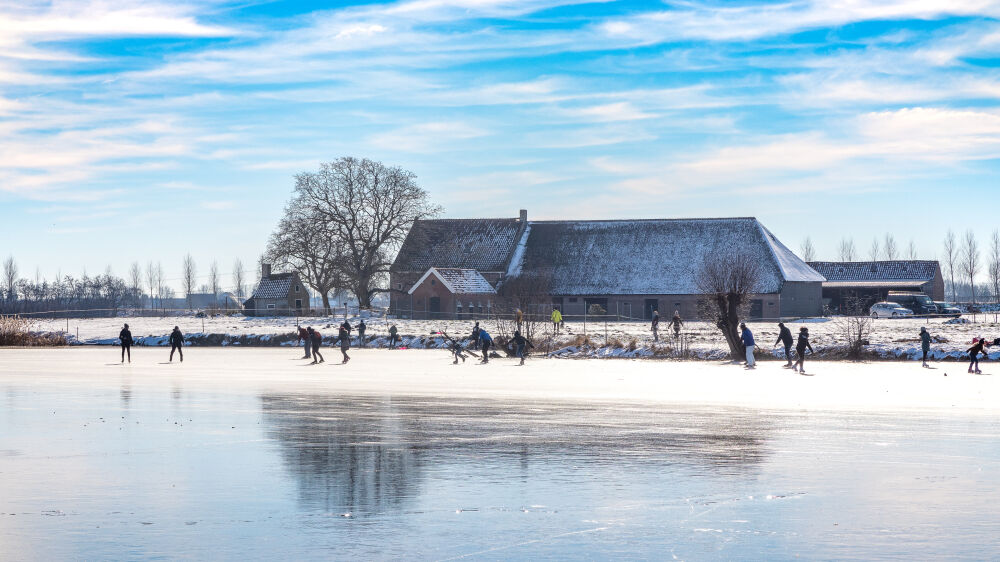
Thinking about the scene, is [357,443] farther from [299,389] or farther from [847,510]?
[299,389]

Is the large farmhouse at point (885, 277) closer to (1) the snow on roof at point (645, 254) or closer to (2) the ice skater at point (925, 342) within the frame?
(1) the snow on roof at point (645, 254)

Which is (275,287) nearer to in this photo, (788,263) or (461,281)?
(461,281)

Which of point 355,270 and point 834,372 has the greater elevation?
point 355,270

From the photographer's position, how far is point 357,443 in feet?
45.7

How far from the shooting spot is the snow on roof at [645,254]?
235 ft

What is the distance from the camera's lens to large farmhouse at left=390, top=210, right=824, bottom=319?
6944 centimetres

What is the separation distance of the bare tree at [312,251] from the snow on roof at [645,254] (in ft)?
Result: 43.6

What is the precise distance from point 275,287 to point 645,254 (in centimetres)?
3053

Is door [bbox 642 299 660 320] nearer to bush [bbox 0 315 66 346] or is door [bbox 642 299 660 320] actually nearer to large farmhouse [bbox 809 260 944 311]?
large farmhouse [bbox 809 260 944 311]

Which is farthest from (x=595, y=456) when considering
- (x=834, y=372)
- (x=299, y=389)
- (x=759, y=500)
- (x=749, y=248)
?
(x=749, y=248)

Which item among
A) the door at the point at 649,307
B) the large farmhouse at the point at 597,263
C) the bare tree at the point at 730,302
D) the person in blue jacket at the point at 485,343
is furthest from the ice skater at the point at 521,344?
the door at the point at 649,307

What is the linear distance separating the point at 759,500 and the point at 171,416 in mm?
11048

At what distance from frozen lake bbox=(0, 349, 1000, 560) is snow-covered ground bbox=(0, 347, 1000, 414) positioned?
0.46 meters

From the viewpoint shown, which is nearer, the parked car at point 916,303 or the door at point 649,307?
the parked car at point 916,303
